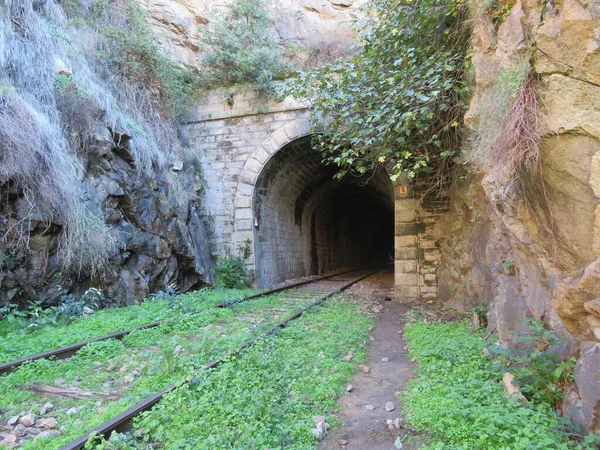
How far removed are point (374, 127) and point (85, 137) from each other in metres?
5.13

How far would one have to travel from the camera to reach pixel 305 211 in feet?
51.3

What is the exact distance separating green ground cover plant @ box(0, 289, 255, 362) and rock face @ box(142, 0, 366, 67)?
320 inches

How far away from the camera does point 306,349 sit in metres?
4.38

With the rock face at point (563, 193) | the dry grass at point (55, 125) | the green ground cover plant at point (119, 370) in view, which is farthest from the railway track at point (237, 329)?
the rock face at point (563, 193)

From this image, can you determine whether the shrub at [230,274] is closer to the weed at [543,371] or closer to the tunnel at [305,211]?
the tunnel at [305,211]

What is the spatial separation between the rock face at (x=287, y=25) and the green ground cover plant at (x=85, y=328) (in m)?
8.14

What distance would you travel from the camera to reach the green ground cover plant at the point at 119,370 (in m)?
2.88

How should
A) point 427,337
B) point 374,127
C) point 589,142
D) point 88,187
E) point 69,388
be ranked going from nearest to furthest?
point 589,142 → point 69,388 → point 427,337 → point 374,127 → point 88,187

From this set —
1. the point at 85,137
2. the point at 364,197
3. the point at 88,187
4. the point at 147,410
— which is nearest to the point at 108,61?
the point at 85,137

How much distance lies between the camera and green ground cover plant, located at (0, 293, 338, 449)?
288 centimetres

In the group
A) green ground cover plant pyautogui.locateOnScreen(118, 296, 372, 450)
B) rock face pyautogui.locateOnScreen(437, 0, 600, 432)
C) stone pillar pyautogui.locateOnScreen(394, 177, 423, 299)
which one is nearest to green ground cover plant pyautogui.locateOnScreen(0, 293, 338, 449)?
green ground cover plant pyautogui.locateOnScreen(118, 296, 372, 450)

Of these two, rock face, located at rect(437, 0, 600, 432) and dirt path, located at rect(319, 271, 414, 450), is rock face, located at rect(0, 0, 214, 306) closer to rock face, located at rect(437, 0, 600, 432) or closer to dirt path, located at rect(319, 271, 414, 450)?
dirt path, located at rect(319, 271, 414, 450)

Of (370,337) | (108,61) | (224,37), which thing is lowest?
(370,337)

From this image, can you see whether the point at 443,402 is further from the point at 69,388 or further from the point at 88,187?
the point at 88,187
